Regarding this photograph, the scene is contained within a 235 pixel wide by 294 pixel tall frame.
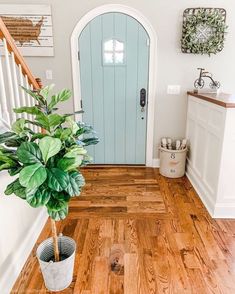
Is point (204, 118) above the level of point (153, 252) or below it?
Result: above

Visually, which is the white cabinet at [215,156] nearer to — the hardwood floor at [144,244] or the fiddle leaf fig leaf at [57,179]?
the hardwood floor at [144,244]

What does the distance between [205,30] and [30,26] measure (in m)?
2.15

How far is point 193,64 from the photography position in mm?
3191

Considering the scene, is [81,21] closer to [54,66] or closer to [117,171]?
[54,66]

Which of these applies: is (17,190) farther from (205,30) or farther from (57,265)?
(205,30)

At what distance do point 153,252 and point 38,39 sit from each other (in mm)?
2804

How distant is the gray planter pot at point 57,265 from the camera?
1493 millimetres

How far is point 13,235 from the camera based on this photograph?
1695mm

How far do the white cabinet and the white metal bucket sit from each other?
263 mm

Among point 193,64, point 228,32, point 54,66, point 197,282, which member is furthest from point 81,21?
point 197,282

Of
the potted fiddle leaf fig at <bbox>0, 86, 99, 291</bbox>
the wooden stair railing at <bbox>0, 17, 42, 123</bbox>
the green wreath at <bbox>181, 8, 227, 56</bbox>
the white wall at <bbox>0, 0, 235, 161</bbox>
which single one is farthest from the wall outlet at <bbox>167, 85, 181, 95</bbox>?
the potted fiddle leaf fig at <bbox>0, 86, 99, 291</bbox>

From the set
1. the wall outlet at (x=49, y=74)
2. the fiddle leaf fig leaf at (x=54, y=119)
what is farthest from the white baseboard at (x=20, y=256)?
the wall outlet at (x=49, y=74)

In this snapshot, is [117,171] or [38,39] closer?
[38,39]

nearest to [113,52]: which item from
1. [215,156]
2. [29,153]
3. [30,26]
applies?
[30,26]
